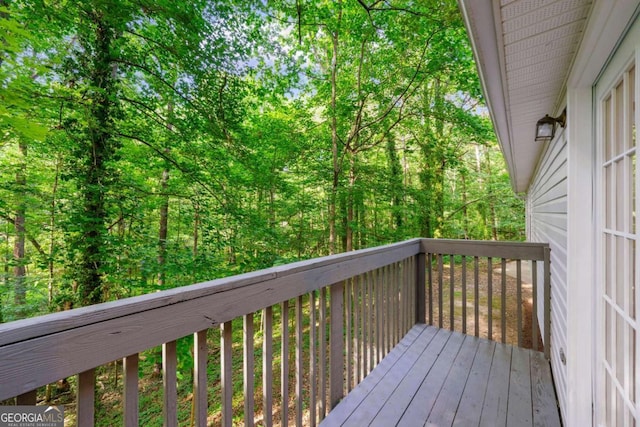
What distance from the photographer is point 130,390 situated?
87cm

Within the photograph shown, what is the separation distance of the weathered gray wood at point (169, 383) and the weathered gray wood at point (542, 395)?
2119 millimetres

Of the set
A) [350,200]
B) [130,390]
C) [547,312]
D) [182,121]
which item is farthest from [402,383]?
[350,200]

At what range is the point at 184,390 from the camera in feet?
17.6

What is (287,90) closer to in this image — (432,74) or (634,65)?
(432,74)

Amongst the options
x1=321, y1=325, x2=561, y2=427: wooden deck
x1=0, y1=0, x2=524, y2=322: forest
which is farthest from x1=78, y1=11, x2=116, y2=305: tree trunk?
x1=321, y1=325, x2=561, y2=427: wooden deck

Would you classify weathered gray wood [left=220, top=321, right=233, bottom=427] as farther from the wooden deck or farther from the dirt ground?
the dirt ground

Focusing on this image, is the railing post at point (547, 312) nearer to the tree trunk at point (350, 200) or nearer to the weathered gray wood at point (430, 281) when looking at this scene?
the weathered gray wood at point (430, 281)

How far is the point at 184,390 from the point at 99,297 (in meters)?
2.57

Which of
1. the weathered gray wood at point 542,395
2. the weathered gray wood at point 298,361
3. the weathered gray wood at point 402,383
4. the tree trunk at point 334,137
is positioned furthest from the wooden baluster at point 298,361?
the tree trunk at point 334,137

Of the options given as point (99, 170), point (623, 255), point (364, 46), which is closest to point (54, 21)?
point (99, 170)

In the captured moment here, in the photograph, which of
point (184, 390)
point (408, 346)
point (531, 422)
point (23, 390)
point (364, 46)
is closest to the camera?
point (23, 390)

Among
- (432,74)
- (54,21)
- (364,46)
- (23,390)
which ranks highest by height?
(364,46)

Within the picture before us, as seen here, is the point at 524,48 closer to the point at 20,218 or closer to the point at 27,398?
the point at 27,398

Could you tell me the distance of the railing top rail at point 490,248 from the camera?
2.71 meters
